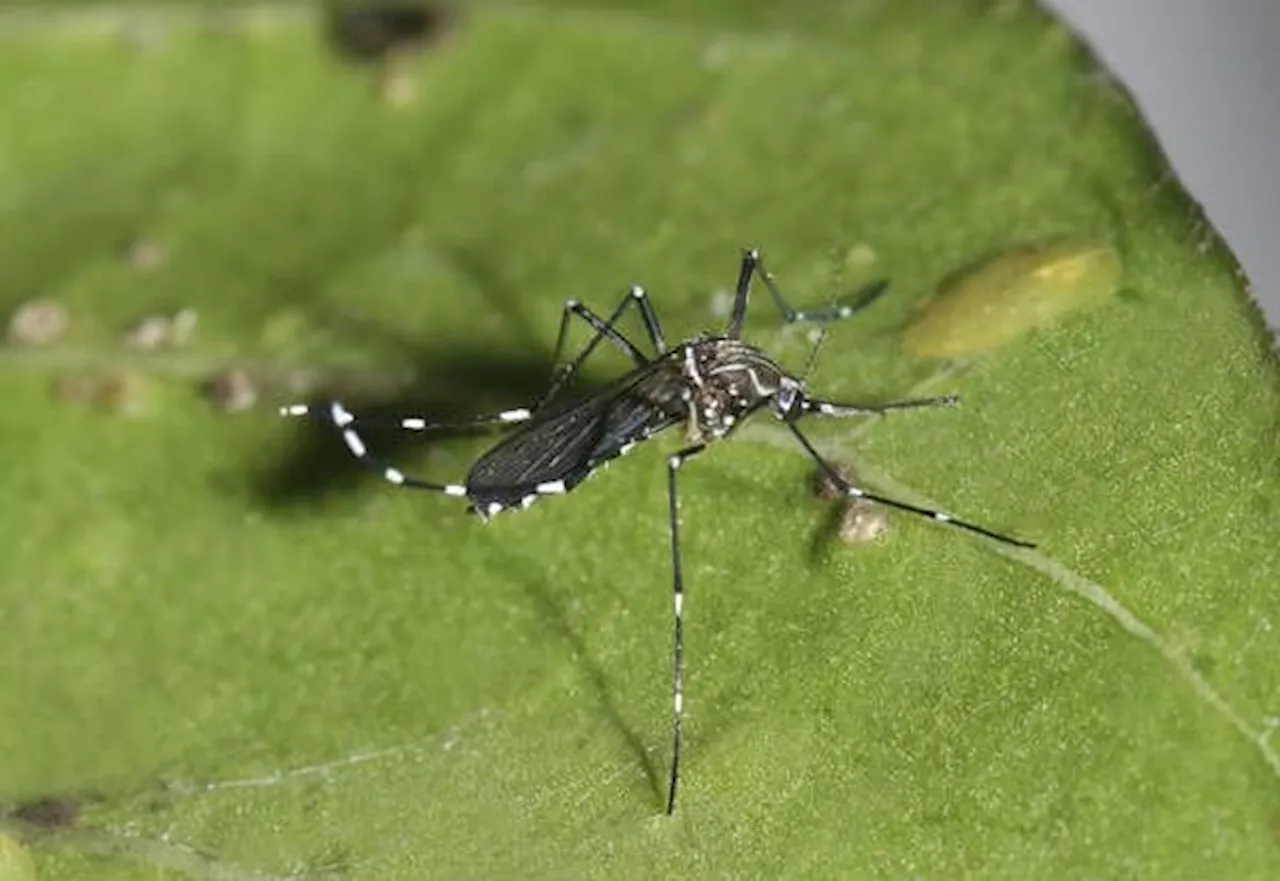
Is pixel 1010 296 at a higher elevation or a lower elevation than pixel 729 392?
higher

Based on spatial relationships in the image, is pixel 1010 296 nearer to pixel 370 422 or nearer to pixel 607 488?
pixel 607 488

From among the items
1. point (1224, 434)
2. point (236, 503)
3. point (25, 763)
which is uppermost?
point (1224, 434)

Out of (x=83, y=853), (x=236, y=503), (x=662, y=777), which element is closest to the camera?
(x=662, y=777)

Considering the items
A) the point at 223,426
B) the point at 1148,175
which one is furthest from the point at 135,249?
the point at 1148,175

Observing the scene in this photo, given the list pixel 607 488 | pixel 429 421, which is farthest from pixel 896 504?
pixel 429 421

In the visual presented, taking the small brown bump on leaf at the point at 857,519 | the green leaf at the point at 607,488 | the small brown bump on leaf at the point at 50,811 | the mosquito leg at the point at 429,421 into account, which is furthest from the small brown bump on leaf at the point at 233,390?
the small brown bump on leaf at the point at 857,519

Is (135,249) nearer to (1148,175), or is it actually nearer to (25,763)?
(25,763)

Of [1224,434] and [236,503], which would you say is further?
[236,503]

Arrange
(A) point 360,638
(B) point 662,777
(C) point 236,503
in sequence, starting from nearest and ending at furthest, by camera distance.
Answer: (B) point 662,777, (A) point 360,638, (C) point 236,503
